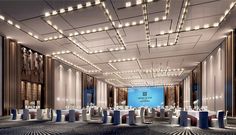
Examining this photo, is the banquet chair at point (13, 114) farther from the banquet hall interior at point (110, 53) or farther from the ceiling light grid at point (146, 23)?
the ceiling light grid at point (146, 23)

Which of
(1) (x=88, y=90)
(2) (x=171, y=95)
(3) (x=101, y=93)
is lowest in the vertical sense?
(2) (x=171, y=95)

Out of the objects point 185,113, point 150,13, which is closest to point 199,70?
point 185,113

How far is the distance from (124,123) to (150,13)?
448cm

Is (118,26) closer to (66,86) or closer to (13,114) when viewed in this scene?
(13,114)

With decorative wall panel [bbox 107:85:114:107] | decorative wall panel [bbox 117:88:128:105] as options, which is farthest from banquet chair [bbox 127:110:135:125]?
decorative wall panel [bbox 117:88:128:105]

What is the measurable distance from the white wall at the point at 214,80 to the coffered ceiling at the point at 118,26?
61cm

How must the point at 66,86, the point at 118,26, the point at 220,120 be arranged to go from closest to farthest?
the point at 220,120, the point at 118,26, the point at 66,86

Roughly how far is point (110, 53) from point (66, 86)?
196 inches

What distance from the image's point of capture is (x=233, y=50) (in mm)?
8656

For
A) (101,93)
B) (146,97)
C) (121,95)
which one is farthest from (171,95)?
(101,93)

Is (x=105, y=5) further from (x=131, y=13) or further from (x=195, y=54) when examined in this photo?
(x=195, y=54)

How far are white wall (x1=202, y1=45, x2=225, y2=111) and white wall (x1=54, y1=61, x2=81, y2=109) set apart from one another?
883cm

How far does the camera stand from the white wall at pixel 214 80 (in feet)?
33.9

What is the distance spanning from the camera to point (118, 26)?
8125 mm
